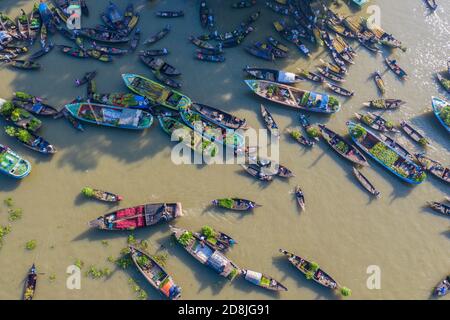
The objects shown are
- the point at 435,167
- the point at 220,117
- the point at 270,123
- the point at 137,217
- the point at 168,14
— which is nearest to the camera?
the point at 137,217

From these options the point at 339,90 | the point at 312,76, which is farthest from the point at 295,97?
the point at 339,90

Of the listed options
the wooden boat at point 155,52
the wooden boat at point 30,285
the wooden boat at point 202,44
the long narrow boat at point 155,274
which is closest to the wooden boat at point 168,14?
the wooden boat at point 202,44

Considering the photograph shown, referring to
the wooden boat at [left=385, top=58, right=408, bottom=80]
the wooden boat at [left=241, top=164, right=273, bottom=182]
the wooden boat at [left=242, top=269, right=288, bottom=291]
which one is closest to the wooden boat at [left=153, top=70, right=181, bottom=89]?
the wooden boat at [left=241, top=164, right=273, bottom=182]

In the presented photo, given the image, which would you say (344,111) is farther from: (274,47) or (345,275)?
(345,275)

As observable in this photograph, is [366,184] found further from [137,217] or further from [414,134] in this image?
[137,217]

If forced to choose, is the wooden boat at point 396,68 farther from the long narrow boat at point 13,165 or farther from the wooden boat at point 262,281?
the long narrow boat at point 13,165

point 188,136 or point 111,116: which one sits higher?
point 188,136
